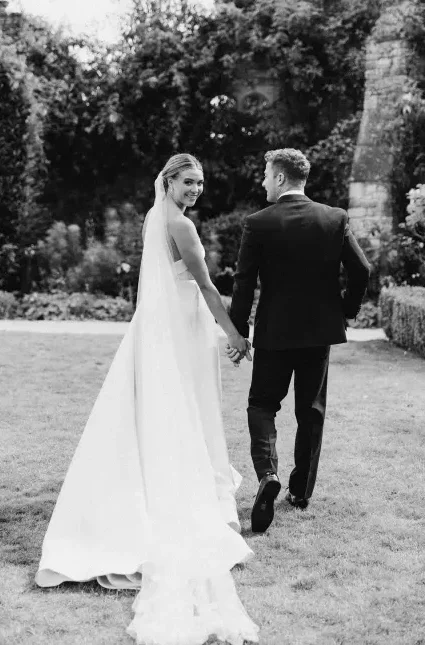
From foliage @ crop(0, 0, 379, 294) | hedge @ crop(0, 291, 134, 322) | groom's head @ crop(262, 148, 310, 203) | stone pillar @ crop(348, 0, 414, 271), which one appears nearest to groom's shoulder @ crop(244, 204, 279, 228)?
groom's head @ crop(262, 148, 310, 203)

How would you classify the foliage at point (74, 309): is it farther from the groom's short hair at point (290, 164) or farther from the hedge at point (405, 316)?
the groom's short hair at point (290, 164)

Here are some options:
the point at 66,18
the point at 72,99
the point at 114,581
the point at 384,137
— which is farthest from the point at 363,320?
the point at 114,581

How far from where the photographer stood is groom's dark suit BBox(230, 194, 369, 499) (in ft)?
12.4

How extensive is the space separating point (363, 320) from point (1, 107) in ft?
19.5

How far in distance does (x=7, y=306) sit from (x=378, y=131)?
226 inches

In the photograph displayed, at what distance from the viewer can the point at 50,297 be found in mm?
11914

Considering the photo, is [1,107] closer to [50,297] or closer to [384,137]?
[50,297]

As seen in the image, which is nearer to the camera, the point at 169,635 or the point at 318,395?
the point at 169,635

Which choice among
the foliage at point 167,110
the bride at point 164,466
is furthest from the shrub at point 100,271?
the bride at point 164,466

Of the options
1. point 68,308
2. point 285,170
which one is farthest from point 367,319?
point 285,170

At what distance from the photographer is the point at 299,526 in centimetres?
379

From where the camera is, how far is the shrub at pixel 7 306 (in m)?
11.6

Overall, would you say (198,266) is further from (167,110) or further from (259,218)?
(167,110)

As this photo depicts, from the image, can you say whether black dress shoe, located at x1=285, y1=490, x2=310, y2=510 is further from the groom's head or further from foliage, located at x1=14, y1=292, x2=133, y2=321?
foliage, located at x1=14, y1=292, x2=133, y2=321
